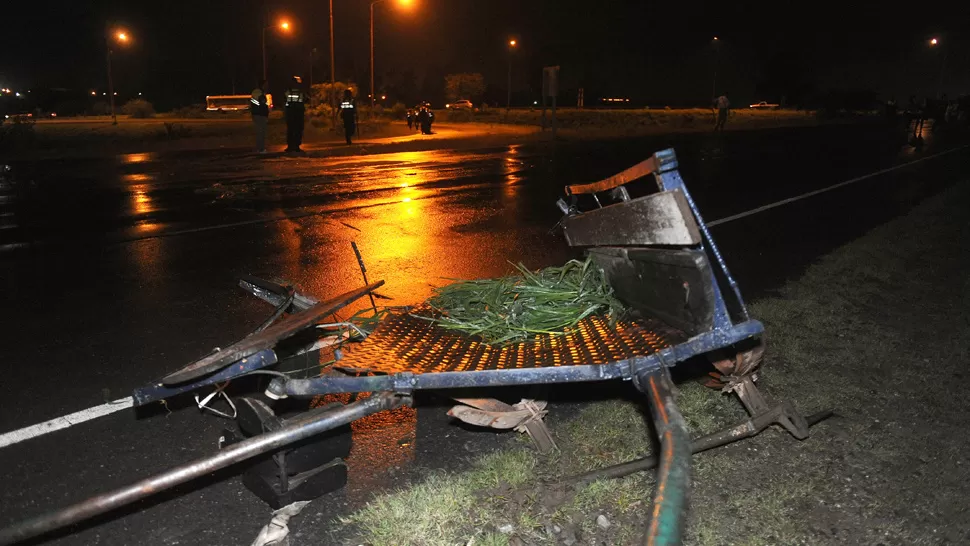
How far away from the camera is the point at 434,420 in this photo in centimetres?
401

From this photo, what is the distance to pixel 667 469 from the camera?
1.92 m

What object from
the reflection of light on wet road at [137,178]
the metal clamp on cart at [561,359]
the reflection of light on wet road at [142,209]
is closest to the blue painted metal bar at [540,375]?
the metal clamp on cart at [561,359]

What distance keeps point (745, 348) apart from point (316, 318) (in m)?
1.94

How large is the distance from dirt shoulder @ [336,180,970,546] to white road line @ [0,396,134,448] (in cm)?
191

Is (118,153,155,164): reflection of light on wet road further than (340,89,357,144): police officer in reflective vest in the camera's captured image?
No

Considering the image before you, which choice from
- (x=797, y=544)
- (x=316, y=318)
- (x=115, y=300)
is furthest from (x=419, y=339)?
(x=115, y=300)

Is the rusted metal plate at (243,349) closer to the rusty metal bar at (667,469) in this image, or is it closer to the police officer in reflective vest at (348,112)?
the rusty metal bar at (667,469)

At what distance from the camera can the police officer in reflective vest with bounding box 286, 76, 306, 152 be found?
2064 cm

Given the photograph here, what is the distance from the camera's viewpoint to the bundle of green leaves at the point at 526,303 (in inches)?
132

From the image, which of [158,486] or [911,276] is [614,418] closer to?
[158,486]

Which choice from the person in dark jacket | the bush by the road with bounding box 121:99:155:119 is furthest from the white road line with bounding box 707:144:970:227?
the bush by the road with bounding box 121:99:155:119

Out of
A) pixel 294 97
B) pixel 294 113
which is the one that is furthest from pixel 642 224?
pixel 294 113

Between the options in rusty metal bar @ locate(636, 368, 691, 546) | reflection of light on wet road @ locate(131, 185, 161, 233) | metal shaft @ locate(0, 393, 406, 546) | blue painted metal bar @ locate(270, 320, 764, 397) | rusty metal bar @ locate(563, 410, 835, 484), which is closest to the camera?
rusty metal bar @ locate(636, 368, 691, 546)

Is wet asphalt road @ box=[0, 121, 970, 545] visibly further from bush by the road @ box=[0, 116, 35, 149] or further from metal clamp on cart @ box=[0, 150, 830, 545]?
bush by the road @ box=[0, 116, 35, 149]
